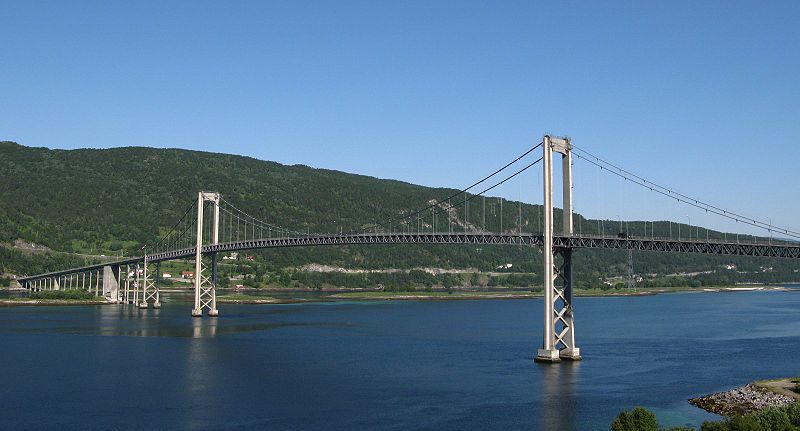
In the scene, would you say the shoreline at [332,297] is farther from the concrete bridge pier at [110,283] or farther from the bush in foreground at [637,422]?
the bush in foreground at [637,422]

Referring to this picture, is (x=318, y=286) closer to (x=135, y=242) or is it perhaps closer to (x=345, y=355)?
(x=135, y=242)

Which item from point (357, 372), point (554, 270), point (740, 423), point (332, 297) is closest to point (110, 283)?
point (332, 297)

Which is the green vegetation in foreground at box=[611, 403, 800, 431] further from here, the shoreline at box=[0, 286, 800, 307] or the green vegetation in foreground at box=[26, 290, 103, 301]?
the green vegetation in foreground at box=[26, 290, 103, 301]

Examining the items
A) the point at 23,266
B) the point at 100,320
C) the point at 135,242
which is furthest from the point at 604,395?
the point at 135,242

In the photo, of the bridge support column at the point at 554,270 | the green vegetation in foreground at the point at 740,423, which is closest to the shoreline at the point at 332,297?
the bridge support column at the point at 554,270

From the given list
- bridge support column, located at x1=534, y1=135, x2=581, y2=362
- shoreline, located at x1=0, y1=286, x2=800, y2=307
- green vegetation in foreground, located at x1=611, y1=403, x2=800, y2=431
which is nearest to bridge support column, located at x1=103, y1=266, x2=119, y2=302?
shoreline, located at x1=0, y1=286, x2=800, y2=307

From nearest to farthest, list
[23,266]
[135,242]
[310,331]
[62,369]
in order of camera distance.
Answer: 1. [62,369]
2. [310,331]
3. [23,266]
4. [135,242]

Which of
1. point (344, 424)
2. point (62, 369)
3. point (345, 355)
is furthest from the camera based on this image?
point (345, 355)
